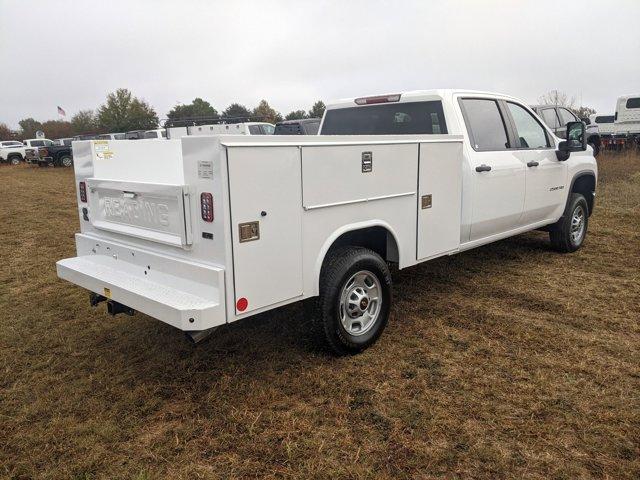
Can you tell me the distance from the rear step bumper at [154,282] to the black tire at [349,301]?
85cm

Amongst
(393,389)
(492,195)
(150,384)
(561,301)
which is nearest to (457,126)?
(492,195)

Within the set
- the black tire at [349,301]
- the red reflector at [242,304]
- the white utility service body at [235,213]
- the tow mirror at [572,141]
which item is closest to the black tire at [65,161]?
the white utility service body at [235,213]

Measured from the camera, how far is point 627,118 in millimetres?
23000

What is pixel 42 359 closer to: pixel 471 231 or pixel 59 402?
pixel 59 402

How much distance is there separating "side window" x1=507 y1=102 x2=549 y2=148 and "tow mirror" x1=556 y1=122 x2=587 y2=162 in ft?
0.61

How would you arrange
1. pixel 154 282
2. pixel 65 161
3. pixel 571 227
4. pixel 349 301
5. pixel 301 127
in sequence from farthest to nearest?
1. pixel 65 161
2. pixel 301 127
3. pixel 571 227
4. pixel 349 301
5. pixel 154 282

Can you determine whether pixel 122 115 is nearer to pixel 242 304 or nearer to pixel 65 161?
pixel 65 161

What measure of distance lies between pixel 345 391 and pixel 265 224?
1242mm

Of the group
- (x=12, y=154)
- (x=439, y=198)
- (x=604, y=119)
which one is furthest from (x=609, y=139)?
(x=12, y=154)

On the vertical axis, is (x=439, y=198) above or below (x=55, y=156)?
below

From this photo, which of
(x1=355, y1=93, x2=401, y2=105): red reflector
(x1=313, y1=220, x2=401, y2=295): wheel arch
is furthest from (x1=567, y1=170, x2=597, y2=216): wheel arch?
(x1=313, y1=220, x2=401, y2=295): wheel arch

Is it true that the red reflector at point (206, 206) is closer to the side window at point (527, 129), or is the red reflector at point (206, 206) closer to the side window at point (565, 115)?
the side window at point (527, 129)

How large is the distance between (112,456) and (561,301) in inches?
162

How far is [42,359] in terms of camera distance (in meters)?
4.11
